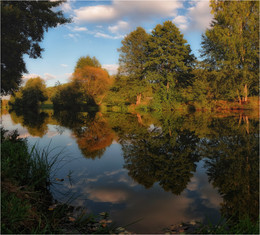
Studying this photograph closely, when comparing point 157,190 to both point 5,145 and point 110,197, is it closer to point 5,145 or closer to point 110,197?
point 110,197

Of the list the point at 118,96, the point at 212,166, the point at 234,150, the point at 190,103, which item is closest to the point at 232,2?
the point at 190,103

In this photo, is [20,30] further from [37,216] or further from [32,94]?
[32,94]

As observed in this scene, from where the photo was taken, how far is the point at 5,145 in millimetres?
6680

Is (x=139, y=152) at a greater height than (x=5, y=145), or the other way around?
(x=5, y=145)

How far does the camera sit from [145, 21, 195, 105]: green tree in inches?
1625

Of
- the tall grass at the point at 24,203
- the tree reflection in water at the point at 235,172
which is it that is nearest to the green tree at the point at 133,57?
the tree reflection in water at the point at 235,172

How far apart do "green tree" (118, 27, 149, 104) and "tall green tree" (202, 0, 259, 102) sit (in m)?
16.2

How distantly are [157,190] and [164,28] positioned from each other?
142 ft

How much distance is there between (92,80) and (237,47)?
35.4 m

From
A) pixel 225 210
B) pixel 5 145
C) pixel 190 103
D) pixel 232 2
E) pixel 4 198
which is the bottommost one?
pixel 225 210

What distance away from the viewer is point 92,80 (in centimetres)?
5516

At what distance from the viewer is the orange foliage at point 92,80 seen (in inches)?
2130

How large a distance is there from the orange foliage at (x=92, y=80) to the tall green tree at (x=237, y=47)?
28.1 meters

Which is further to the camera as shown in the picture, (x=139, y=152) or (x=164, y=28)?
(x=164, y=28)
